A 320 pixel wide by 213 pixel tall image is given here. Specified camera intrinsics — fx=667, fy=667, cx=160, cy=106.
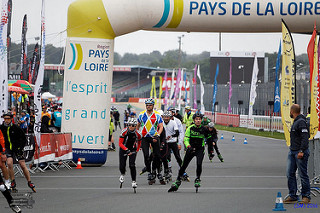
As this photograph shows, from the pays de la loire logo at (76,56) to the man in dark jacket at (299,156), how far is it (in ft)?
32.3

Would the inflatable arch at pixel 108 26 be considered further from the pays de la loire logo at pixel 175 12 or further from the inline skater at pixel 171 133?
the inline skater at pixel 171 133

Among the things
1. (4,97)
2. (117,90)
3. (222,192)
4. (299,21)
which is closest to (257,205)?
(222,192)

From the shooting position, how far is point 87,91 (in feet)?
68.3

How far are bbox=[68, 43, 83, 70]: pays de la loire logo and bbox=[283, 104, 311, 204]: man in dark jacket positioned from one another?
985cm

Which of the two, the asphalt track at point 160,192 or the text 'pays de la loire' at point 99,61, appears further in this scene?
the text 'pays de la loire' at point 99,61

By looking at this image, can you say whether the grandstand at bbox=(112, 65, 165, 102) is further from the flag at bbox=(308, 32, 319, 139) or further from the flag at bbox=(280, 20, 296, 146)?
the flag at bbox=(280, 20, 296, 146)

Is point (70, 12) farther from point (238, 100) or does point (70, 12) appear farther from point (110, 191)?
point (238, 100)

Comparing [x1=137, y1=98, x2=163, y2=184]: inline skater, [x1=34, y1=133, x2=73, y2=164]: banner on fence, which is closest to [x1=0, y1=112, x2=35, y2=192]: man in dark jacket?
[x1=137, y1=98, x2=163, y2=184]: inline skater

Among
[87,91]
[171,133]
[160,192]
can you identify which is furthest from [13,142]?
[87,91]

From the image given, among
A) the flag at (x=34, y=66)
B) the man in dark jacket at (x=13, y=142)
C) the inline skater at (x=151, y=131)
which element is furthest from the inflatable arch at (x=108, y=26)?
the flag at (x=34, y=66)

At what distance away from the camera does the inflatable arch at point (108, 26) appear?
1980cm

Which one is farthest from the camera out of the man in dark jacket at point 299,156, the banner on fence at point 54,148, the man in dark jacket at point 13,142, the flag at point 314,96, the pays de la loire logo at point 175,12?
the pays de la loire logo at point 175,12

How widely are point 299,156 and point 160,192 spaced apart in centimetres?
349

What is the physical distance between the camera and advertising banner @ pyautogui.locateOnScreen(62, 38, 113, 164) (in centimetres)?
2084
